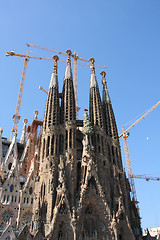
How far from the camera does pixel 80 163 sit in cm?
4197

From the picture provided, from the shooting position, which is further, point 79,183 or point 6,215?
point 79,183

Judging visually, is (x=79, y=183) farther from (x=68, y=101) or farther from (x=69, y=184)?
(x=68, y=101)

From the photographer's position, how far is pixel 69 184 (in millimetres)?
37688

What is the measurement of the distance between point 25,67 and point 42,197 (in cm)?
4355

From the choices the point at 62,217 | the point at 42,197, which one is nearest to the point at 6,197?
the point at 42,197

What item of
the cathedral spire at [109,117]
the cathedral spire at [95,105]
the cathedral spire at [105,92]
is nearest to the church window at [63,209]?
the cathedral spire at [95,105]

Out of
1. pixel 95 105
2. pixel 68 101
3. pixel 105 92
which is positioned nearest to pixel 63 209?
pixel 68 101

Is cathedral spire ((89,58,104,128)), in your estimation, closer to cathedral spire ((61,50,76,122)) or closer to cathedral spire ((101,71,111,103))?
cathedral spire ((101,71,111,103))

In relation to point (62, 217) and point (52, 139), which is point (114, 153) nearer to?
point (52, 139)

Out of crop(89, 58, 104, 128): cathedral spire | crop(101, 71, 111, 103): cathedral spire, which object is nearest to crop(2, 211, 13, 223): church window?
crop(89, 58, 104, 128): cathedral spire

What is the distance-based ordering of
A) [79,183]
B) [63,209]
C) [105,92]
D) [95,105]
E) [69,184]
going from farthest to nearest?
[105,92], [95,105], [79,183], [69,184], [63,209]

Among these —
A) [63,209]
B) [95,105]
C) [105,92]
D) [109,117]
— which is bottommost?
[63,209]

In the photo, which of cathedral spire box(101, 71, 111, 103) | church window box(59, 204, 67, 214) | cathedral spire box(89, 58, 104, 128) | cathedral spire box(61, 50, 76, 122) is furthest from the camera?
cathedral spire box(101, 71, 111, 103)

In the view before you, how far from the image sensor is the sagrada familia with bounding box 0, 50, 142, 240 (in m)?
34.2
